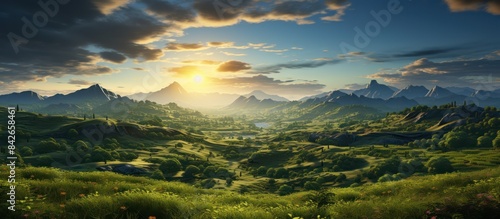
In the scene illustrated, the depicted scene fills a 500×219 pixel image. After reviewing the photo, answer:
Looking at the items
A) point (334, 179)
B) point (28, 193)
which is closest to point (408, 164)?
point (334, 179)

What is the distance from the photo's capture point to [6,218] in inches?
358

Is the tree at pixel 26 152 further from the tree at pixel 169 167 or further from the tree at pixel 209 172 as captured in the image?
the tree at pixel 209 172

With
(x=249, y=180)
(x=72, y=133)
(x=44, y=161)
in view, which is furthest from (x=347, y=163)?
(x=72, y=133)

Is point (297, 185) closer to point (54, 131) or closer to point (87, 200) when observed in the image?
point (87, 200)

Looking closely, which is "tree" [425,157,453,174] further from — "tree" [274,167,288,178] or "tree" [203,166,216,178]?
"tree" [203,166,216,178]

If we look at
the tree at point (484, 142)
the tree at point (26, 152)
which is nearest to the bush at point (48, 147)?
the tree at point (26, 152)

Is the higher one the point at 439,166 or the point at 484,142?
the point at 439,166

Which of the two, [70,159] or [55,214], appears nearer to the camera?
[55,214]

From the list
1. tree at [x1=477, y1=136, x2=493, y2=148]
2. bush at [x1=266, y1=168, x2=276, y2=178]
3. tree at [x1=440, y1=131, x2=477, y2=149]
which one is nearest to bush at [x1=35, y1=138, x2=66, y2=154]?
bush at [x1=266, y1=168, x2=276, y2=178]

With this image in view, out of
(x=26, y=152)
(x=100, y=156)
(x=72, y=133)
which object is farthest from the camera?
(x=72, y=133)

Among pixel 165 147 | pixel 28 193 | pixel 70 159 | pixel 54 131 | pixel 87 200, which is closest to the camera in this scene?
pixel 87 200

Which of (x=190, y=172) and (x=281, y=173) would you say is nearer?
(x=190, y=172)

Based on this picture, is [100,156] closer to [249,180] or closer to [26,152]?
[26,152]

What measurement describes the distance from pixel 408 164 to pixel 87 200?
127385mm
